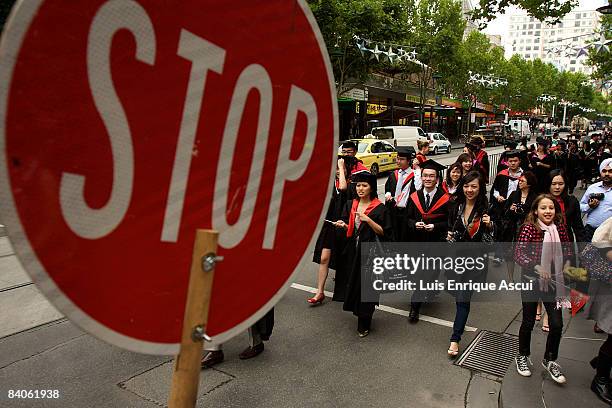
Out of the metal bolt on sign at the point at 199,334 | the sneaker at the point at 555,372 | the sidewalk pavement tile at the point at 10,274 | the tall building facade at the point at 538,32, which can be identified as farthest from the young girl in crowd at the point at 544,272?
the tall building facade at the point at 538,32

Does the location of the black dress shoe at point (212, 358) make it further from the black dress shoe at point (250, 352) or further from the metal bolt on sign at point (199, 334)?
the metal bolt on sign at point (199, 334)

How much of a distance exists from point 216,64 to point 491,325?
190 inches

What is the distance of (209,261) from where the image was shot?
879 millimetres

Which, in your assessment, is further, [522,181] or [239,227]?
[522,181]

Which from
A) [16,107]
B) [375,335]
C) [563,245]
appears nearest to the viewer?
[16,107]

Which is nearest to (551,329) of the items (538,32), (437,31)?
(437,31)

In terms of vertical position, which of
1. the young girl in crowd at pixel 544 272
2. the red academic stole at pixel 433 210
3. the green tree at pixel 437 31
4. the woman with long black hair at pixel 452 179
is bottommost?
the young girl in crowd at pixel 544 272

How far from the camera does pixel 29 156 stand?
0.62m

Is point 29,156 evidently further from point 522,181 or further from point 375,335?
point 522,181

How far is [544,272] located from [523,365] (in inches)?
31.5

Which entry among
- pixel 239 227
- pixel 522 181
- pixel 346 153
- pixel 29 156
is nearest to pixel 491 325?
pixel 522 181

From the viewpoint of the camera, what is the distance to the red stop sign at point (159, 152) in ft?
2.07

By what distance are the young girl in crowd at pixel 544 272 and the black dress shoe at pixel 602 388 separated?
0.21m

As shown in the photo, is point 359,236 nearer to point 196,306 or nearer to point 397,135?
point 196,306
